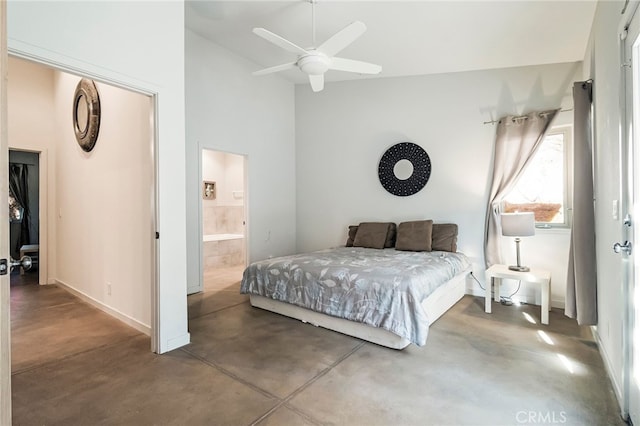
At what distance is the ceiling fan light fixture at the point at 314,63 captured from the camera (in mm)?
2605

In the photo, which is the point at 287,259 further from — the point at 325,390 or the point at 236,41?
the point at 236,41

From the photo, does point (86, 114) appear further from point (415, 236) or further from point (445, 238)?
point (445, 238)

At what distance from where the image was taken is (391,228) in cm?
464

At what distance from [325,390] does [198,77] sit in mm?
4074

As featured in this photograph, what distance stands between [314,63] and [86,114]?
9.31ft

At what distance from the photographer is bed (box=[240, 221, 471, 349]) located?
8.25ft

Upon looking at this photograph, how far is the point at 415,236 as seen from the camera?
4230mm

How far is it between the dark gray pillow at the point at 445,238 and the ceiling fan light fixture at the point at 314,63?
2622 millimetres

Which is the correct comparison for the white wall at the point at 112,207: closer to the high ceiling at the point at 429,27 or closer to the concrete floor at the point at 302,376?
the concrete floor at the point at 302,376

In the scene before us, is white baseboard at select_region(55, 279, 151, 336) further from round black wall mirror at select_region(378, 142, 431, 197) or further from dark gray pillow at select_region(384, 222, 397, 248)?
round black wall mirror at select_region(378, 142, 431, 197)

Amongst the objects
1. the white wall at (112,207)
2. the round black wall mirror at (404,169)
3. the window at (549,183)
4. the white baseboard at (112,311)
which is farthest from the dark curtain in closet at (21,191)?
the window at (549,183)

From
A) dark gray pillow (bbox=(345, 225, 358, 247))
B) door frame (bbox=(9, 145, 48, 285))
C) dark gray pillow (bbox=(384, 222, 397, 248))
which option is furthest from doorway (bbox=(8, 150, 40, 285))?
dark gray pillow (bbox=(384, 222, 397, 248))

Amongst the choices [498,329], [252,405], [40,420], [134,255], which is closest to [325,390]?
[252,405]

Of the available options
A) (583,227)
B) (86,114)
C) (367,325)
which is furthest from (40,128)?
(583,227)
